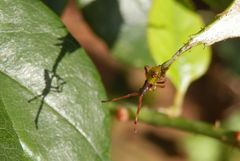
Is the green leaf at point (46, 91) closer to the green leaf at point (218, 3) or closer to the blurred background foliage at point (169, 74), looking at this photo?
the green leaf at point (218, 3)

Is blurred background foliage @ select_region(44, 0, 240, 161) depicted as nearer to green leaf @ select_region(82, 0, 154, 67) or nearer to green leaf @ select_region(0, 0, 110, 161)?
green leaf @ select_region(82, 0, 154, 67)

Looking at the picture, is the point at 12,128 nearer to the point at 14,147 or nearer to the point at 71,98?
the point at 14,147

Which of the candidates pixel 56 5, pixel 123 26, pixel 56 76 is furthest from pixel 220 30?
pixel 123 26

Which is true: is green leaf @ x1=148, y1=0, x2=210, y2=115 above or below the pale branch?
below

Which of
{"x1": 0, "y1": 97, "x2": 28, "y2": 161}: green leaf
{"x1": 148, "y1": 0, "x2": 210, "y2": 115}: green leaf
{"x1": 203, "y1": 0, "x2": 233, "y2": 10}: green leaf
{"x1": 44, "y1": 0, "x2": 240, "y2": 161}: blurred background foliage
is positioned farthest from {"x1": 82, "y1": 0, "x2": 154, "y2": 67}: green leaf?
{"x1": 0, "y1": 97, "x2": 28, "y2": 161}: green leaf

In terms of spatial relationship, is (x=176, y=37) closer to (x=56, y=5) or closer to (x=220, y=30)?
(x=56, y=5)

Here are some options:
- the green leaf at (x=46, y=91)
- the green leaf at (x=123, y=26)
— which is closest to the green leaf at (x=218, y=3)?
the green leaf at (x=46, y=91)
